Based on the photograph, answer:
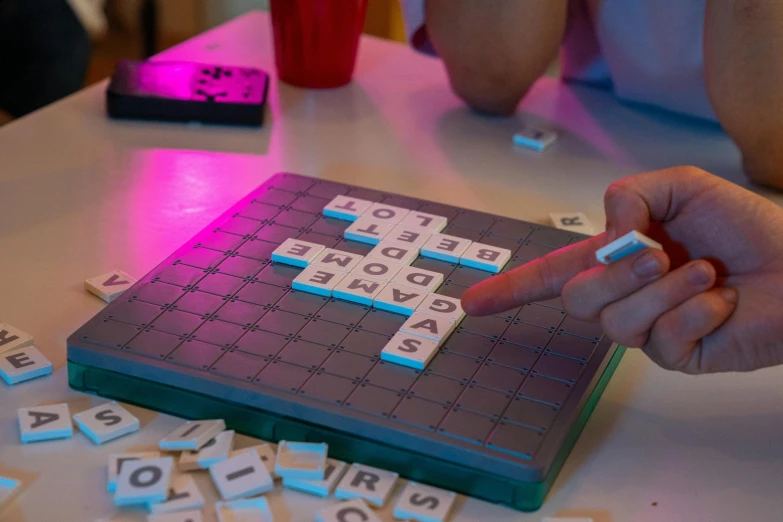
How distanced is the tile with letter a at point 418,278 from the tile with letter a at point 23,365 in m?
0.27

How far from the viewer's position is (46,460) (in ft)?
1.86

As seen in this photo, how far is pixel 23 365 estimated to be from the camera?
64 centimetres

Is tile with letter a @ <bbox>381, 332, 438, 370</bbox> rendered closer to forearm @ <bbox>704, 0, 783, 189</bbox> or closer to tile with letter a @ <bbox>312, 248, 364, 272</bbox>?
tile with letter a @ <bbox>312, 248, 364, 272</bbox>

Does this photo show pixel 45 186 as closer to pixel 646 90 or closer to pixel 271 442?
pixel 271 442

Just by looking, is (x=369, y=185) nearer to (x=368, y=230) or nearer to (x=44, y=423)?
(x=368, y=230)

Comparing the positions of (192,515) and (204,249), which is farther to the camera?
(204,249)

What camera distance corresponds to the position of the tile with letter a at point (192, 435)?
22.6 inches

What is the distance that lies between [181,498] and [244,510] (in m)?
0.04

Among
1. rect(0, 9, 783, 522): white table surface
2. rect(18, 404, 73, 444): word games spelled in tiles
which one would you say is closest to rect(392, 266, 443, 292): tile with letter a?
rect(0, 9, 783, 522): white table surface

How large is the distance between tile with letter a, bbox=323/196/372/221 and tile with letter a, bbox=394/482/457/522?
306 mm

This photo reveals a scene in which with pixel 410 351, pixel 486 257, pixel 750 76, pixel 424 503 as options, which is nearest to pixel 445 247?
pixel 486 257

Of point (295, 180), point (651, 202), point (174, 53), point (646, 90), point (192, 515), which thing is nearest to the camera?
point (192, 515)

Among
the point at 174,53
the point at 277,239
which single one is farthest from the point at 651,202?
the point at 174,53

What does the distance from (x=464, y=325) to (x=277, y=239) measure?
190 millimetres
